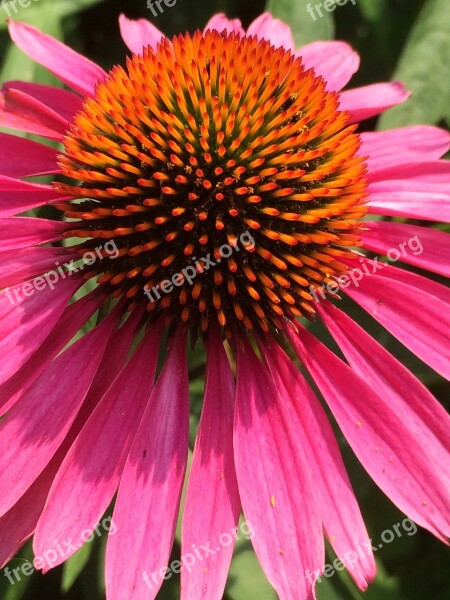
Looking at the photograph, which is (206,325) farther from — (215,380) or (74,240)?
(74,240)

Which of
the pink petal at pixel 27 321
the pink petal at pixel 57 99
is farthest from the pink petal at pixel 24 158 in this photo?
the pink petal at pixel 27 321

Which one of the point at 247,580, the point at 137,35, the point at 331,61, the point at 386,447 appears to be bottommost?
the point at 247,580

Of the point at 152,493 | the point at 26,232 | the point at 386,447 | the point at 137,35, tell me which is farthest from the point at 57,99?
the point at 386,447

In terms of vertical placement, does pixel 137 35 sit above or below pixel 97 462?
above

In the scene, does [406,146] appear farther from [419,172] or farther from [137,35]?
[137,35]

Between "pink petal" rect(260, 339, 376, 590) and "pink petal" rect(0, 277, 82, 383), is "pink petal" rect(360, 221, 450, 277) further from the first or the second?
"pink petal" rect(0, 277, 82, 383)

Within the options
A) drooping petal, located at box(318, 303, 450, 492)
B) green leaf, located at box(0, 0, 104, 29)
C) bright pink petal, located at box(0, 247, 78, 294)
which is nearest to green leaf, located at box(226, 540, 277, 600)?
drooping petal, located at box(318, 303, 450, 492)
